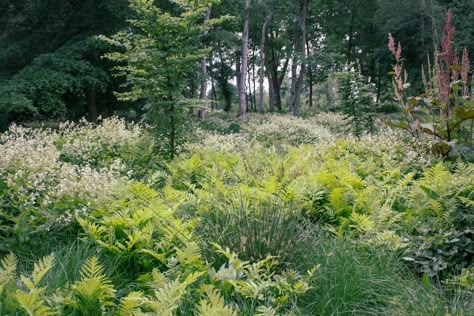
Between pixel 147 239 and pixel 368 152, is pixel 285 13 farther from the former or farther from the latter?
pixel 147 239

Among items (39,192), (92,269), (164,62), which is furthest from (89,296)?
(164,62)

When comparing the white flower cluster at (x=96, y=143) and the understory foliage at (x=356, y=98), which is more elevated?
the understory foliage at (x=356, y=98)

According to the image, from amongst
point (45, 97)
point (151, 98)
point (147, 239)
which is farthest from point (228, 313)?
point (45, 97)

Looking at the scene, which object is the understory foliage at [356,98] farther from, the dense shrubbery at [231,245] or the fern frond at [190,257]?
the fern frond at [190,257]

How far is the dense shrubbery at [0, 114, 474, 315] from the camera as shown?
8.64ft

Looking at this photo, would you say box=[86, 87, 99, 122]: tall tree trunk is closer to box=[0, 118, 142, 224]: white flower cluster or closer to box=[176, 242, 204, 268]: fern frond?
box=[0, 118, 142, 224]: white flower cluster

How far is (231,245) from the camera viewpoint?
3275 millimetres

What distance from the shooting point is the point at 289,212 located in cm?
366

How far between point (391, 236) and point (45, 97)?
42.6 ft

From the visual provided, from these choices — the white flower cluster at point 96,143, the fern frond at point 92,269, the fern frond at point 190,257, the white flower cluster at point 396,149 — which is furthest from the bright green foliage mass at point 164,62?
the fern frond at point 92,269

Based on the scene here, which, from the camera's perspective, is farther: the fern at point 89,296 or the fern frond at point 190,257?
the fern frond at point 190,257

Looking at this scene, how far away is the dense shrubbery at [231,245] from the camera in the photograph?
2633mm

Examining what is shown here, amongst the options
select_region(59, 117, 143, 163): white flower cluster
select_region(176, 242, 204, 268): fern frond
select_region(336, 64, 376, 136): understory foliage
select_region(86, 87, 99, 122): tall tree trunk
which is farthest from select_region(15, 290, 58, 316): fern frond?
select_region(86, 87, 99, 122): tall tree trunk

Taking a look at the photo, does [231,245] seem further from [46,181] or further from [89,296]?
[46,181]
